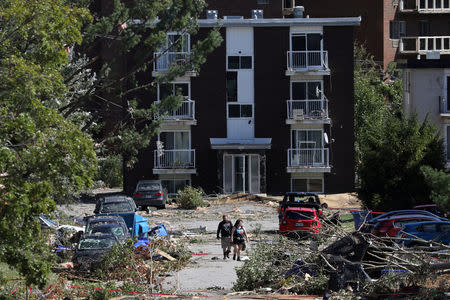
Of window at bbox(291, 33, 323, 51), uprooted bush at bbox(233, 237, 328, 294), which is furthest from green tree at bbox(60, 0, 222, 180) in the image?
window at bbox(291, 33, 323, 51)

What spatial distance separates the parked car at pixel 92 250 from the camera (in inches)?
865

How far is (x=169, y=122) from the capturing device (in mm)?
48875

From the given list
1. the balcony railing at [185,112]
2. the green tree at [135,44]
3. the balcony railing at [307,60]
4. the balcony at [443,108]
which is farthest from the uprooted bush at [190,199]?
the balcony at [443,108]

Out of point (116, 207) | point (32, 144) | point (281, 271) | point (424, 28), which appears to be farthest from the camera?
point (424, 28)

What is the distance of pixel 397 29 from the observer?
6775 cm

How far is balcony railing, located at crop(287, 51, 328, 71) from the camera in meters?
49.5

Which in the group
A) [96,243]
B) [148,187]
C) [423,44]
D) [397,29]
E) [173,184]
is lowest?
[173,184]

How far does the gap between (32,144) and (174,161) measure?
120 feet

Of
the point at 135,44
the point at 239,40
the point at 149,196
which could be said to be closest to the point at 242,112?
the point at 239,40

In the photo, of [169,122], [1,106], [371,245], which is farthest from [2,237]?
[169,122]

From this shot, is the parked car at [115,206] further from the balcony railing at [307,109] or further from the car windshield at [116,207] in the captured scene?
the balcony railing at [307,109]

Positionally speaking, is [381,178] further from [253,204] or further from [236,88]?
[236,88]

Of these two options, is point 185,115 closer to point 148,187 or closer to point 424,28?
point 148,187

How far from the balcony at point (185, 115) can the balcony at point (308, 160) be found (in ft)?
21.5
